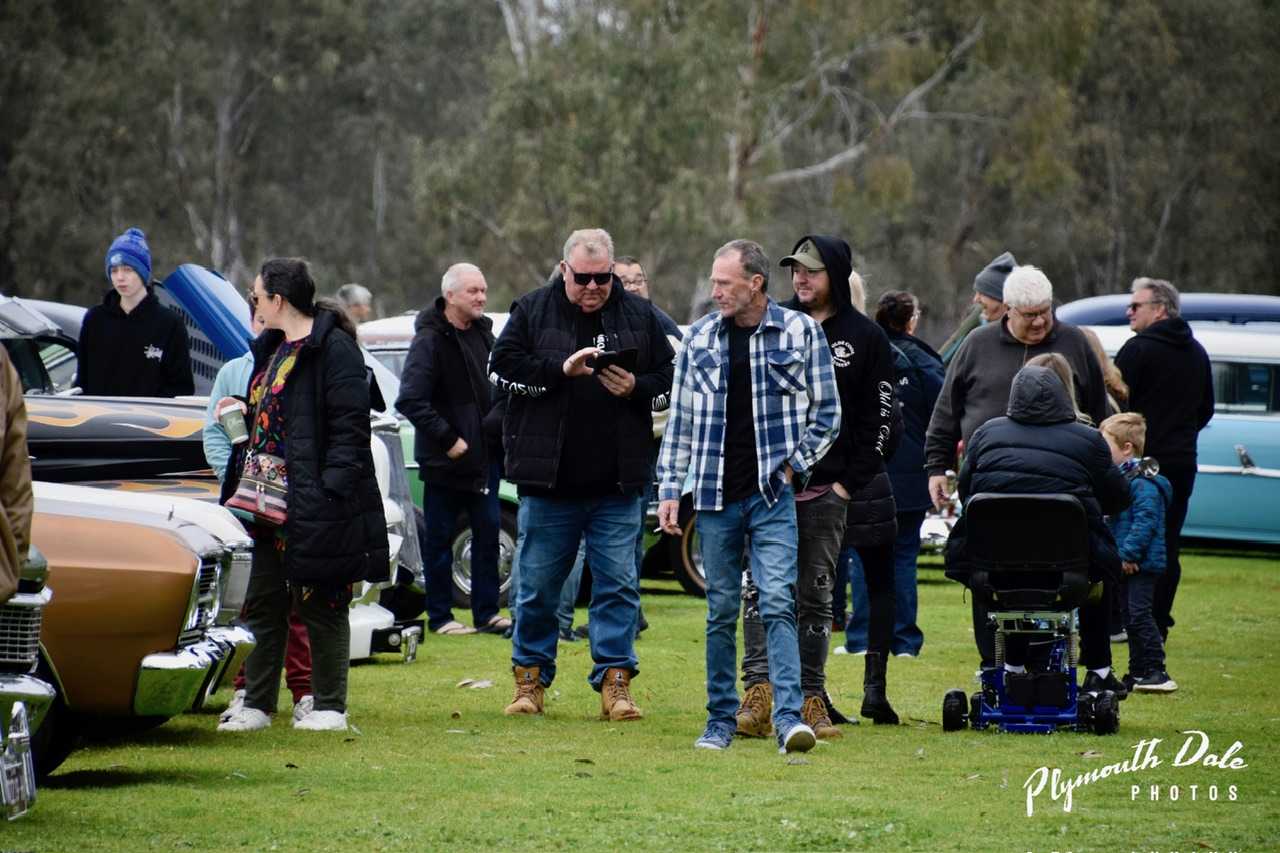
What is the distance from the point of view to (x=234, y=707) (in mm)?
9078

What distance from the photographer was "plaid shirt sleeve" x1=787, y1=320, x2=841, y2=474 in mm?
8453

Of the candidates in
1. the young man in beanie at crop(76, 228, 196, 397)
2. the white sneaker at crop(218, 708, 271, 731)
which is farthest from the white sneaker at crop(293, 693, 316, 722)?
the young man in beanie at crop(76, 228, 196, 397)

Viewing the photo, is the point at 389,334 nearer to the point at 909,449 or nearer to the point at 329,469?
the point at 909,449

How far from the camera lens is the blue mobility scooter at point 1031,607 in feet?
29.2

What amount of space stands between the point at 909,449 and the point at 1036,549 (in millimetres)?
4034

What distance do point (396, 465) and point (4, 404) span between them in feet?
18.6

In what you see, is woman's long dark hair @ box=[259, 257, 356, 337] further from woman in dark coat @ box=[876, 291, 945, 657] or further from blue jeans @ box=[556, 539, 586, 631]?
woman in dark coat @ box=[876, 291, 945, 657]

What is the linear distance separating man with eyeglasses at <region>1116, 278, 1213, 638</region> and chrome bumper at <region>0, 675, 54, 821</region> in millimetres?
7712

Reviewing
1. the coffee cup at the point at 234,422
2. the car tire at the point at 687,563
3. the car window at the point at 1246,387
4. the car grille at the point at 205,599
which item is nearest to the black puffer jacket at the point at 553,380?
the coffee cup at the point at 234,422

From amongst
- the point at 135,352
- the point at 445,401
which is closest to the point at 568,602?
the point at 445,401

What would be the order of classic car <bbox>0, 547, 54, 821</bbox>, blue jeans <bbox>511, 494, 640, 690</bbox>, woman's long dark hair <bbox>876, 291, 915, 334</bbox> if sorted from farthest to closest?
1. woman's long dark hair <bbox>876, 291, 915, 334</bbox>
2. blue jeans <bbox>511, 494, 640, 690</bbox>
3. classic car <bbox>0, 547, 54, 821</bbox>

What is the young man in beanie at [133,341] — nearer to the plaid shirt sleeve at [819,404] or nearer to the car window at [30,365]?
the car window at [30,365]

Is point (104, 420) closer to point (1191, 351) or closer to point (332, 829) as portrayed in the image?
point (332, 829)

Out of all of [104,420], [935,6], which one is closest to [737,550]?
[104,420]
